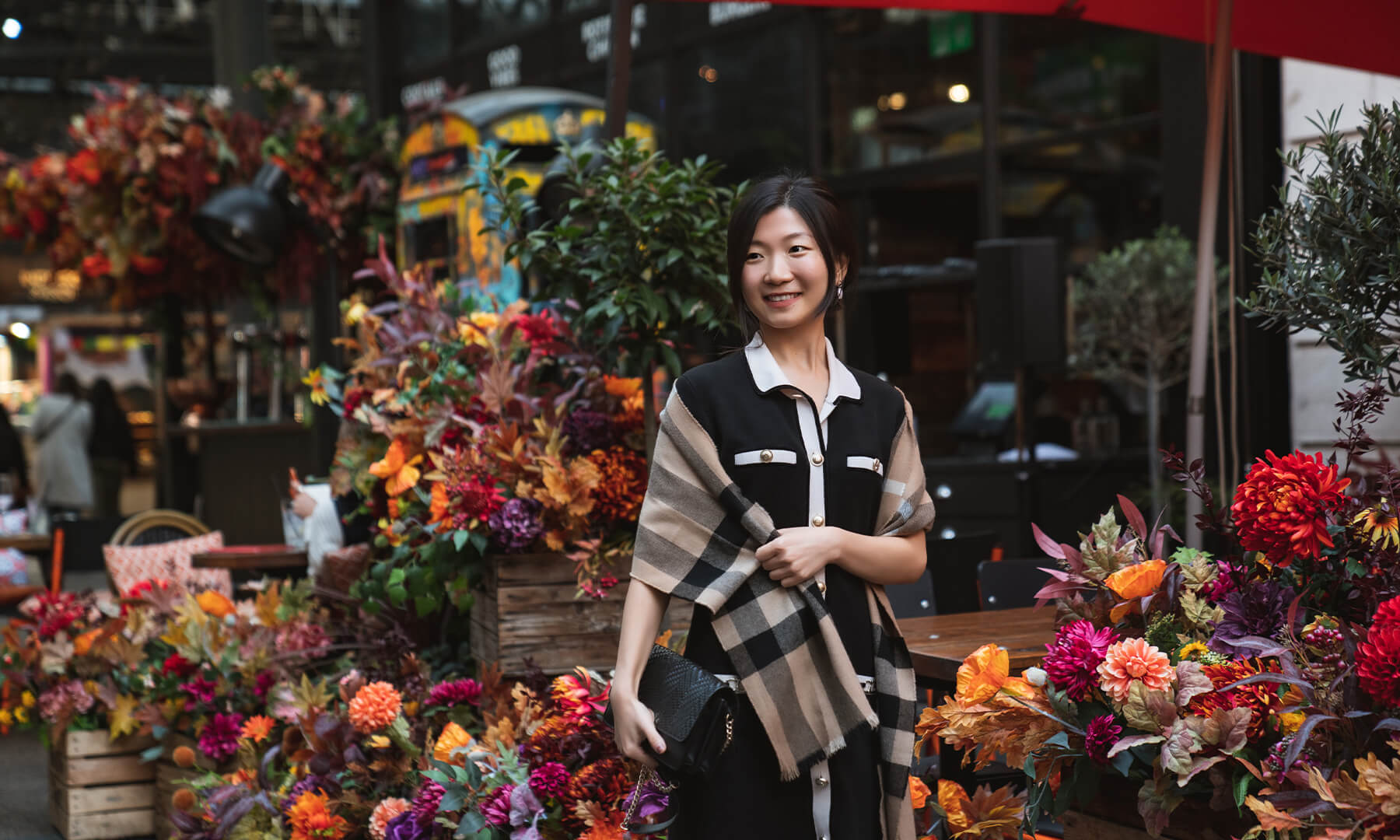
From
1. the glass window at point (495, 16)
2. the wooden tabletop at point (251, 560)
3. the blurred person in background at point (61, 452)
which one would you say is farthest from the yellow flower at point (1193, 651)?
→ the blurred person in background at point (61, 452)

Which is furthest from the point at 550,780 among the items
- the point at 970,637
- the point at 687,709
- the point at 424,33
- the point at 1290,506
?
the point at 424,33

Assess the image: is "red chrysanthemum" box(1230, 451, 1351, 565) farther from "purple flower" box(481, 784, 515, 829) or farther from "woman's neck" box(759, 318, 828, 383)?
"purple flower" box(481, 784, 515, 829)

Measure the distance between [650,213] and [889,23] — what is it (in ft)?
23.6

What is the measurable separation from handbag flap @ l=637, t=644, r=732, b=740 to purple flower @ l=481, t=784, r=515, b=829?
3.31 ft

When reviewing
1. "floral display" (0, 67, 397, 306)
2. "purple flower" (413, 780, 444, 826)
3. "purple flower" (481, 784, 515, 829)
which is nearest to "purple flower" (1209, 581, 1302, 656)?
"purple flower" (481, 784, 515, 829)

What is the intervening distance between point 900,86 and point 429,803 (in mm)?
7764

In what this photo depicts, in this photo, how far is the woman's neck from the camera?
2.08 m

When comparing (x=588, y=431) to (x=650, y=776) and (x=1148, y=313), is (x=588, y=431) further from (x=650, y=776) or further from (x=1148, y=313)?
(x=1148, y=313)

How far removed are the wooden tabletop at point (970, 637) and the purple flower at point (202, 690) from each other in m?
2.22

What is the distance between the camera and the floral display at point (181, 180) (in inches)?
321

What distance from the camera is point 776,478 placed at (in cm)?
201

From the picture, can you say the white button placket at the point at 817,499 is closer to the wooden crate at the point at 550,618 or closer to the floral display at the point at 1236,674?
the floral display at the point at 1236,674

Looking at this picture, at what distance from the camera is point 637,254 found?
3.35 m

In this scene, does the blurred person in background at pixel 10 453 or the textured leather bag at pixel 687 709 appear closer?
the textured leather bag at pixel 687 709
